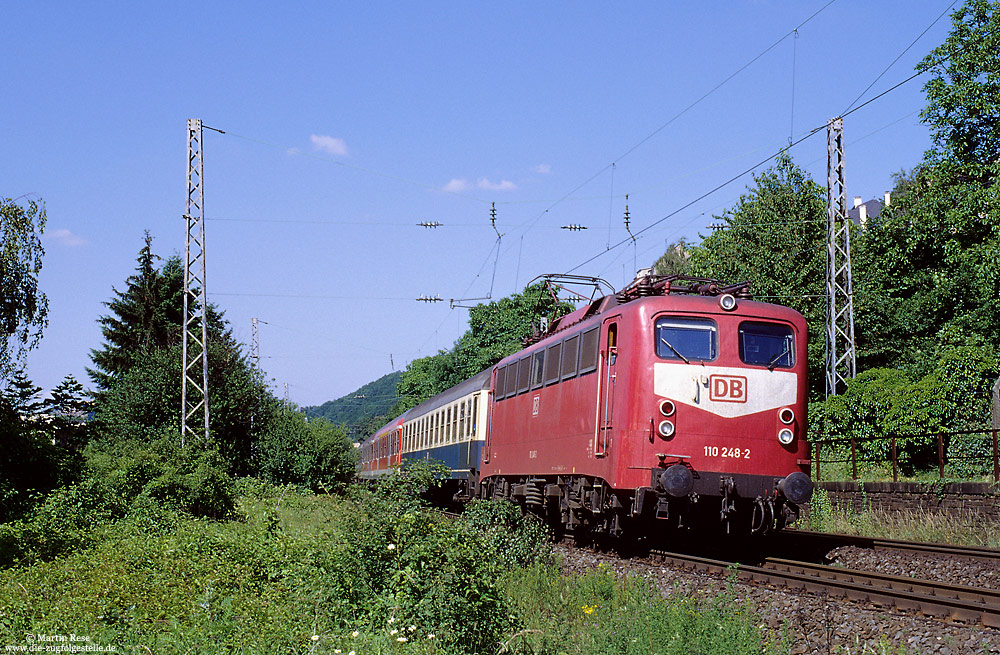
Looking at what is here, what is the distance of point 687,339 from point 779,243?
30944mm

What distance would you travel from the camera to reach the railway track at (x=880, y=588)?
337 inches

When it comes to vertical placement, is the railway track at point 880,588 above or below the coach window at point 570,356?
below

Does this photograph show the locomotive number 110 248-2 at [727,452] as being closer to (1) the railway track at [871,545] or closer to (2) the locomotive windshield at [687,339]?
(2) the locomotive windshield at [687,339]

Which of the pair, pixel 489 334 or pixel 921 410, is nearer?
pixel 921 410

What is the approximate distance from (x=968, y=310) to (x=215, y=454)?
27.0 meters

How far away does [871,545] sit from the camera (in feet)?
46.7

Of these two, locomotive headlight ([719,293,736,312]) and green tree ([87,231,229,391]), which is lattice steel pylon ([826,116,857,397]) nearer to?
locomotive headlight ([719,293,736,312])

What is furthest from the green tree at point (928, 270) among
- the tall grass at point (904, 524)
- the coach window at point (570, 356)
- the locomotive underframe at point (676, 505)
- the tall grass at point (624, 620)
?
the tall grass at point (624, 620)

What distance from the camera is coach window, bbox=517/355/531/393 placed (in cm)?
1786

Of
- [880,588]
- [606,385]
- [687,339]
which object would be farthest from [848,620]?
[606,385]

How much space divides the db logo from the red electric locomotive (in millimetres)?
17

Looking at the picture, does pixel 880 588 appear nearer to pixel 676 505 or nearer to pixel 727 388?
pixel 676 505

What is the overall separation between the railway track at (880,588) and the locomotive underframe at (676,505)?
0.62m

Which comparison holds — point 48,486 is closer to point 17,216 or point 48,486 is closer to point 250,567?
point 17,216
